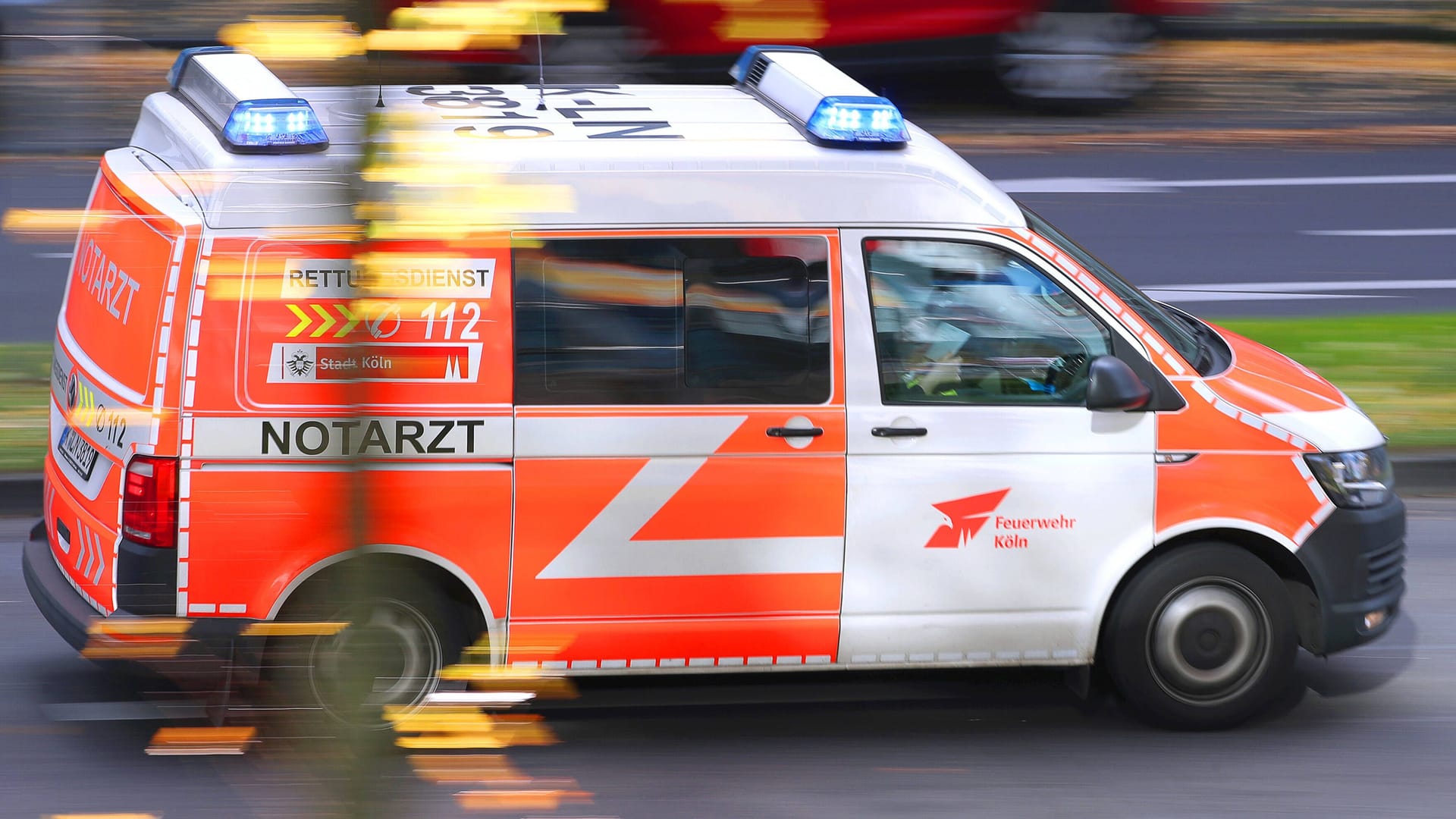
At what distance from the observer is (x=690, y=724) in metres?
5.55

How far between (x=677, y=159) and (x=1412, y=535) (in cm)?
428

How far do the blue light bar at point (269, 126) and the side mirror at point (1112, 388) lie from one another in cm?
243

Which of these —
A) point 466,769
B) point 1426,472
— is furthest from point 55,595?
point 1426,472

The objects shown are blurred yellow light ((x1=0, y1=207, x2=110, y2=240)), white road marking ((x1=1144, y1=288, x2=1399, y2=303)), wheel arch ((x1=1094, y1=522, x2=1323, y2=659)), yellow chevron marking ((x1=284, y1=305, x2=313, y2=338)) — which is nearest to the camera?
blurred yellow light ((x1=0, y1=207, x2=110, y2=240))

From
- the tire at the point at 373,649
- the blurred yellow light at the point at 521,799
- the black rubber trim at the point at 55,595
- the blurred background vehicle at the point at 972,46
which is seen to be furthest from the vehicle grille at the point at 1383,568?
the blurred background vehicle at the point at 972,46

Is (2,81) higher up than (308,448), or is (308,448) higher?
(2,81)

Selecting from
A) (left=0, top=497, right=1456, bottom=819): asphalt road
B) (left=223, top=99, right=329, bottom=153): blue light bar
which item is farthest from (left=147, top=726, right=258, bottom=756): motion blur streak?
(left=223, top=99, right=329, bottom=153): blue light bar

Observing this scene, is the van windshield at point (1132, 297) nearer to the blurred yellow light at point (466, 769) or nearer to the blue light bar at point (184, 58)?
the blurred yellow light at point (466, 769)

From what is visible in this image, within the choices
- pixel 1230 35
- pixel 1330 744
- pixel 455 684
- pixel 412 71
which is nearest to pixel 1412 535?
pixel 1330 744

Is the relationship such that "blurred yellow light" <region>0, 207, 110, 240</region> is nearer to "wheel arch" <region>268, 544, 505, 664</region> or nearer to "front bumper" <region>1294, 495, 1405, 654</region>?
"wheel arch" <region>268, 544, 505, 664</region>

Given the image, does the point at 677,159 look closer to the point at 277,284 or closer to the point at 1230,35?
the point at 277,284

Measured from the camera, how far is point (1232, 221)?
12484 millimetres

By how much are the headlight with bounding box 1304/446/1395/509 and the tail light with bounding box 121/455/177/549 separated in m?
3.46

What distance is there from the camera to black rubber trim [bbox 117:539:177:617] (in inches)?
191
